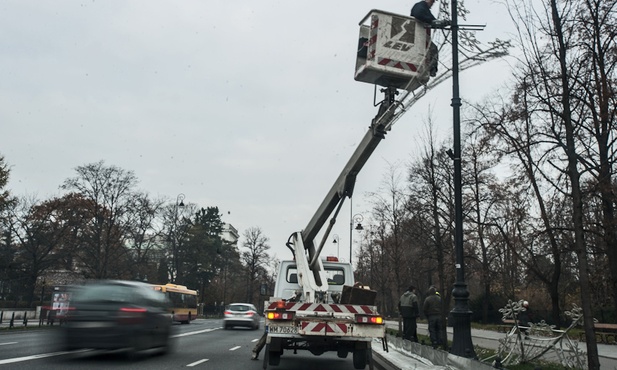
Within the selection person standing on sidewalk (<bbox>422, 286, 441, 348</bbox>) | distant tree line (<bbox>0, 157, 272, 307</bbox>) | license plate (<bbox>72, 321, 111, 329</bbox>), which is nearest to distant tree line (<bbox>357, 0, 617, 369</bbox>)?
person standing on sidewalk (<bbox>422, 286, 441, 348</bbox>)

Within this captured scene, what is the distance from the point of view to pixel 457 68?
11.3m

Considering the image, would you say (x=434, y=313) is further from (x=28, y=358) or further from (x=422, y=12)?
(x=28, y=358)

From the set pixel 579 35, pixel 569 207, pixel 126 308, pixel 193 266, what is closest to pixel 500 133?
pixel 569 207

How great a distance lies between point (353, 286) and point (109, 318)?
4.79 m

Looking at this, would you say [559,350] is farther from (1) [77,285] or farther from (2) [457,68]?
(1) [77,285]

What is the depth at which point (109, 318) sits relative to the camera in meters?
10.6

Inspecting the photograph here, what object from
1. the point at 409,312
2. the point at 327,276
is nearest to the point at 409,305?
the point at 409,312

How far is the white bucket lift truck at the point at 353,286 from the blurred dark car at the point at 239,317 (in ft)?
63.7

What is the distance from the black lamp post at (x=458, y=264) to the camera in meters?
10.4

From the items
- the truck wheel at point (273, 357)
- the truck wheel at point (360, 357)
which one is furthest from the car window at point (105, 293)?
the truck wheel at point (360, 357)

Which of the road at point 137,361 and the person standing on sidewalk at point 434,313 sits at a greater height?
the person standing on sidewalk at point 434,313

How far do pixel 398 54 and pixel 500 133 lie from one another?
6.65 m

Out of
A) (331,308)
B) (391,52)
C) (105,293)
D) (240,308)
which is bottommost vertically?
(240,308)

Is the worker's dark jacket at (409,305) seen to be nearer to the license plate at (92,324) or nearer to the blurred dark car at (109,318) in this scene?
the blurred dark car at (109,318)
